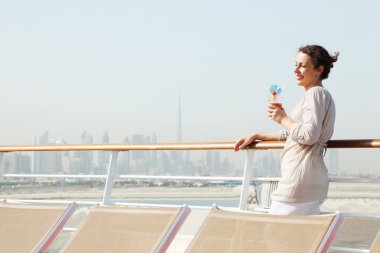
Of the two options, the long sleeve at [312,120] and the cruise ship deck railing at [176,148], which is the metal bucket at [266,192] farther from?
the long sleeve at [312,120]

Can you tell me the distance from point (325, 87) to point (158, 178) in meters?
1.79

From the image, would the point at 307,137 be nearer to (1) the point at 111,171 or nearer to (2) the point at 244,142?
(2) the point at 244,142

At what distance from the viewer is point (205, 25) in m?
51.2

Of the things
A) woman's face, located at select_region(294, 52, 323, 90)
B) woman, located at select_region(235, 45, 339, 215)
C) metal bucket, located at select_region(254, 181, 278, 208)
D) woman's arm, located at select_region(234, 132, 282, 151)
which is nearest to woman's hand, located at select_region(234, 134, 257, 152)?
woman's arm, located at select_region(234, 132, 282, 151)

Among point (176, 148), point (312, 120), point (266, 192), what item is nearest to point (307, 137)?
point (312, 120)

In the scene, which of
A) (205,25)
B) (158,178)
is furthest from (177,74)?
(158,178)

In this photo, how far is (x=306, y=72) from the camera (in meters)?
3.04

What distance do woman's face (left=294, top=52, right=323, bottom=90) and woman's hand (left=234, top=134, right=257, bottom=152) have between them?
570 millimetres

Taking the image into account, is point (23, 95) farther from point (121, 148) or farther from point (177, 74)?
point (121, 148)

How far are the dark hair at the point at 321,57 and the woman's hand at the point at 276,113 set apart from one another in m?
0.23

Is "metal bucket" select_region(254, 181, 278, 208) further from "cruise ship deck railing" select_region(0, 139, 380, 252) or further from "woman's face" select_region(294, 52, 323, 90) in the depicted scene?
"woman's face" select_region(294, 52, 323, 90)

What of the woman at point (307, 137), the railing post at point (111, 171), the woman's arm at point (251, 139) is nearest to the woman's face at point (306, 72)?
the woman at point (307, 137)

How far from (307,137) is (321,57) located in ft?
1.24

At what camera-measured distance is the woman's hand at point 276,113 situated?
309 cm
